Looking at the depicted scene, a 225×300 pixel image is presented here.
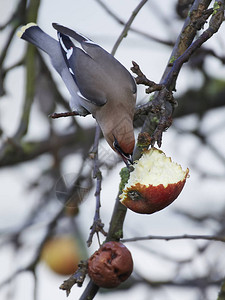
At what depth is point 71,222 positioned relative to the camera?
13.3ft

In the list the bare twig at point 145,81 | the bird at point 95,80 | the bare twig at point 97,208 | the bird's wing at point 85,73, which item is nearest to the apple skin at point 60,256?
the bird at point 95,80

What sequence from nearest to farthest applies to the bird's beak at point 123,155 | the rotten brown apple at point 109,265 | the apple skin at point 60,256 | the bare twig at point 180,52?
the bare twig at point 180,52 < the rotten brown apple at point 109,265 < the bird's beak at point 123,155 < the apple skin at point 60,256

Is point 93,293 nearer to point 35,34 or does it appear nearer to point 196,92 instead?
point 35,34

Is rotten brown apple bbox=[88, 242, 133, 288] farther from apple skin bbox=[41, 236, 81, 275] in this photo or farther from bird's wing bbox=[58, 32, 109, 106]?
apple skin bbox=[41, 236, 81, 275]

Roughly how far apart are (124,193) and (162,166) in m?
0.18

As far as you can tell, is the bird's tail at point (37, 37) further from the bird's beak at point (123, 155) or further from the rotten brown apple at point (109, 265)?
the rotten brown apple at point (109, 265)

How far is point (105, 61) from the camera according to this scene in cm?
297

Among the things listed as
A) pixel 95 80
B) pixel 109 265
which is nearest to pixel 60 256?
pixel 95 80

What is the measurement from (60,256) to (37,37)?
1474mm

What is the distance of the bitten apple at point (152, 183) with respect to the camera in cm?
206

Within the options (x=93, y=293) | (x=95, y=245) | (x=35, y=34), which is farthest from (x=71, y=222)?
(x=93, y=293)

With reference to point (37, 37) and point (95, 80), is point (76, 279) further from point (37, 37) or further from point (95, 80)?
point (37, 37)

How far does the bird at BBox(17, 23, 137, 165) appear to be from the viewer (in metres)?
2.95

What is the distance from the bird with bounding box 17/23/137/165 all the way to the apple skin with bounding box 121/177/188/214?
791mm
